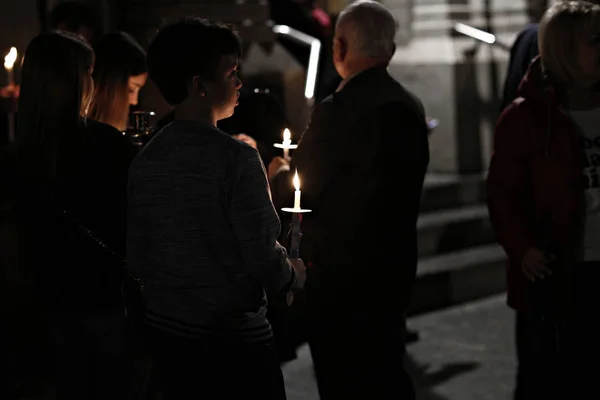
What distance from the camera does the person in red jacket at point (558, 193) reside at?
167 inches

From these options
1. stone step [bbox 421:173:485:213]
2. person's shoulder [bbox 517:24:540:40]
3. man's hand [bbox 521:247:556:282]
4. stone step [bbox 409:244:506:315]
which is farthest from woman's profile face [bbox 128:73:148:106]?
stone step [bbox 421:173:485:213]

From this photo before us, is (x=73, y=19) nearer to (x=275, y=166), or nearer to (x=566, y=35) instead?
(x=275, y=166)

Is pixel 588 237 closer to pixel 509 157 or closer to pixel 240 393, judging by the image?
pixel 509 157

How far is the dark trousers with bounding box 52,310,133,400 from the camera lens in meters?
3.52

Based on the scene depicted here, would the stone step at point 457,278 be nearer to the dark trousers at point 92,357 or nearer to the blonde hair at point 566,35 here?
the blonde hair at point 566,35

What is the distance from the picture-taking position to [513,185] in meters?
4.37

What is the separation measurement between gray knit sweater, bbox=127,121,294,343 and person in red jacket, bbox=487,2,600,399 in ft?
5.59

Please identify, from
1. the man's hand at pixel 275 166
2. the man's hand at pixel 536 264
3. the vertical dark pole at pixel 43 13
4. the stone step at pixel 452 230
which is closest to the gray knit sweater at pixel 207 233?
the man's hand at pixel 275 166

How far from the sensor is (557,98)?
14.2 feet

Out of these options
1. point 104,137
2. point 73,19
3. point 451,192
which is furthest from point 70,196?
point 451,192

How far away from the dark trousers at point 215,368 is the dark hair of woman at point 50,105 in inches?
30.0

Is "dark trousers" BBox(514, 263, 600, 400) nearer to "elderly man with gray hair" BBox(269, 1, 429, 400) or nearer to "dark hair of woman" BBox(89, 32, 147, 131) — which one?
"elderly man with gray hair" BBox(269, 1, 429, 400)

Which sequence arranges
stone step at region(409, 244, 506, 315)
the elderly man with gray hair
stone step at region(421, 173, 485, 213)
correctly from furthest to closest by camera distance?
stone step at region(421, 173, 485, 213) < stone step at region(409, 244, 506, 315) < the elderly man with gray hair

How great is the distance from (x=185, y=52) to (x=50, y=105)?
0.67 m
